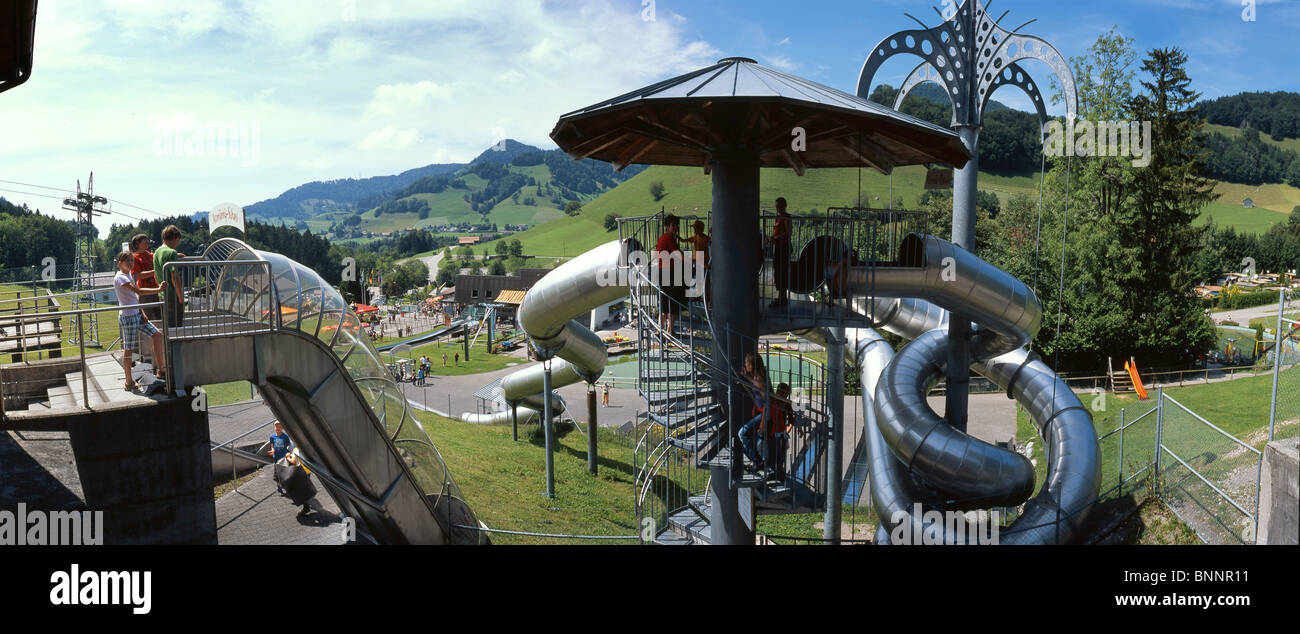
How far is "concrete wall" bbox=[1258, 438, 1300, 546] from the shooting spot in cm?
643

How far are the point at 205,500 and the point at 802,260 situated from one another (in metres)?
8.13

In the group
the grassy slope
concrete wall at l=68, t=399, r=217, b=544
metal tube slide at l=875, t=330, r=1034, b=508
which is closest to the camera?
concrete wall at l=68, t=399, r=217, b=544

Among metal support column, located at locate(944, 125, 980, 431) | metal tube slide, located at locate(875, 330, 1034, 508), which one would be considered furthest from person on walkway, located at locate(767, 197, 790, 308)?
metal support column, located at locate(944, 125, 980, 431)

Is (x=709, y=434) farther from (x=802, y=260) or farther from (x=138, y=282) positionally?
(x=138, y=282)

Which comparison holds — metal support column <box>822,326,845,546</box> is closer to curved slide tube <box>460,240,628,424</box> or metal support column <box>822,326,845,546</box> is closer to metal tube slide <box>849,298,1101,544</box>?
metal tube slide <box>849,298,1101,544</box>

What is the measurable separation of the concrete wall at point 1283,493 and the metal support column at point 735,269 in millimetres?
5206

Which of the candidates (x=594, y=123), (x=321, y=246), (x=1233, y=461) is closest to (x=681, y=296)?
(x=594, y=123)

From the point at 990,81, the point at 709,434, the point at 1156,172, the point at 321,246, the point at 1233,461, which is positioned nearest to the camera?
the point at 709,434

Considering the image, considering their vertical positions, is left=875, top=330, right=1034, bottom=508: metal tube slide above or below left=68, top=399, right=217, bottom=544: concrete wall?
below

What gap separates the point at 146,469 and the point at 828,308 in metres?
8.52

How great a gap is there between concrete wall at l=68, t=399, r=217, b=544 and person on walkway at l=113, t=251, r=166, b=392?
73 cm

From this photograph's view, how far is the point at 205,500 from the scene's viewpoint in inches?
337

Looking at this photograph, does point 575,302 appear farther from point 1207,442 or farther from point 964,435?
point 1207,442

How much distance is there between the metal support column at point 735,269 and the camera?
30.2 feet
